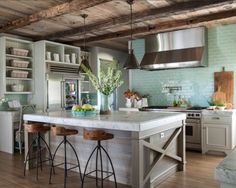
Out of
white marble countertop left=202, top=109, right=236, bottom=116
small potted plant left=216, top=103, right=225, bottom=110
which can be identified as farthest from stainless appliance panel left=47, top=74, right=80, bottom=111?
small potted plant left=216, top=103, right=225, bottom=110

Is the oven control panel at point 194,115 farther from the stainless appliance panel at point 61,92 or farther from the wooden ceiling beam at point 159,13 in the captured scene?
the stainless appliance panel at point 61,92

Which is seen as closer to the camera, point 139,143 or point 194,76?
point 139,143

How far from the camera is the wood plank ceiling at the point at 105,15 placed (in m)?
3.93

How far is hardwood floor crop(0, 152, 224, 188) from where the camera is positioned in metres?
3.31

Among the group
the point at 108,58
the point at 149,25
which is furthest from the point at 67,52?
the point at 149,25

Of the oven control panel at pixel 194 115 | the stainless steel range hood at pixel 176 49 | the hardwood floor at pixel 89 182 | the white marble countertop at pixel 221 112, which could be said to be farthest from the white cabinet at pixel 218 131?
the stainless steel range hood at pixel 176 49

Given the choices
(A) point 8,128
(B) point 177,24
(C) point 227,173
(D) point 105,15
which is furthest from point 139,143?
(A) point 8,128

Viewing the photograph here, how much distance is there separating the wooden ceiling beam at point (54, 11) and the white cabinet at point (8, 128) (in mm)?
1953

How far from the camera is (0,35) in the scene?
224 inches

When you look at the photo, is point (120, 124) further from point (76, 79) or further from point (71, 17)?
point (76, 79)

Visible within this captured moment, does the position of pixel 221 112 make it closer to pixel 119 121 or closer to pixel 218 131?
pixel 218 131

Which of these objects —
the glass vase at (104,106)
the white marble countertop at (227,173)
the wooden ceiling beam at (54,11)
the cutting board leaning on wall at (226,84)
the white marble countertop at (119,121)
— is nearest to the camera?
the white marble countertop at (227,173)

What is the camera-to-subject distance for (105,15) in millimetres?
4695

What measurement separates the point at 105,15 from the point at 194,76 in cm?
273
